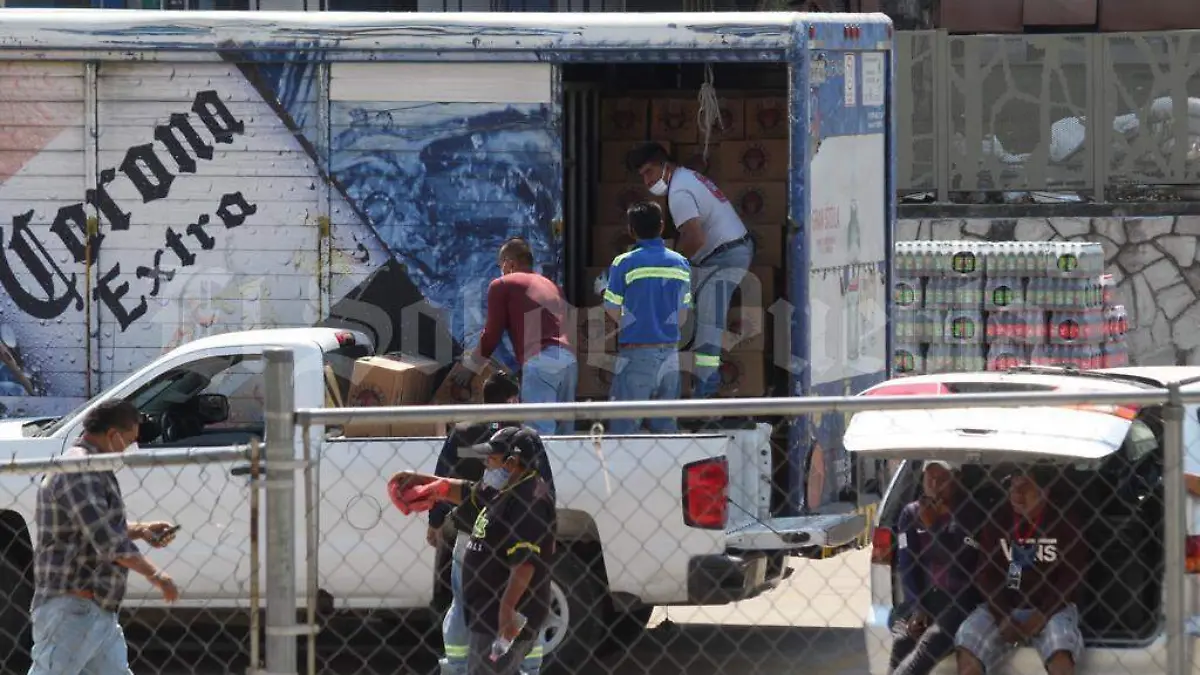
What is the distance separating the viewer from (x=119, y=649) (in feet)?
21.3

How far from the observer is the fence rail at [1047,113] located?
16.5 metres

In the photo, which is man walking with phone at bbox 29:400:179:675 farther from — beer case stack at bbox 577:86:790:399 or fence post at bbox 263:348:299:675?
beer case stack at bbox 577:86:790:399

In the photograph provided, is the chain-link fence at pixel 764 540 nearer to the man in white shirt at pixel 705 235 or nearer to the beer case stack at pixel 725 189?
the beer case stack at pixel 725 189

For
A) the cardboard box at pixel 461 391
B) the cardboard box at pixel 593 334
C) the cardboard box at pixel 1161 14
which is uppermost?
the cardboard box at pixel 1161 14

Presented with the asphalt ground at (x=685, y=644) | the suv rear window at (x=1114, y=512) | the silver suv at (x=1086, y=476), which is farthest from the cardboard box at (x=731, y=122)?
the suv rear window at (x=1114, y=512)

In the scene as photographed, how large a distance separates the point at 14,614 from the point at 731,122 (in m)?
5.32

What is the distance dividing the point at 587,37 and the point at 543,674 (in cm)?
343

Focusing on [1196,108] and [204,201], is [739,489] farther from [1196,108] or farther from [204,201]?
[1196,108]

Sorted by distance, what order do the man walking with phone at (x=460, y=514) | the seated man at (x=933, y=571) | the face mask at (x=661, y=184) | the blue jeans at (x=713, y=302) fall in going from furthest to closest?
the face mask at (x=661, y=184) < the blue jeans at (x=713, y=302) < the man walking with phone at (x=460, y=514) < the seated man at (x=933, y=571)

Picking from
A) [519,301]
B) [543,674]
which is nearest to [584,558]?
[543,674]

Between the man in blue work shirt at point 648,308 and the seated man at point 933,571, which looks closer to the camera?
the seated man at point 933,571

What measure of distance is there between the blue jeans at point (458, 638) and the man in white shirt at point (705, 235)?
309 centimetres

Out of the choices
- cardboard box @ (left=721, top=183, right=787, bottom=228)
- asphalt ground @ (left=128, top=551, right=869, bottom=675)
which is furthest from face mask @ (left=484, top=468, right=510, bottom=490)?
cardboard box @ (left=721, top=183, right=787, bottom=228)

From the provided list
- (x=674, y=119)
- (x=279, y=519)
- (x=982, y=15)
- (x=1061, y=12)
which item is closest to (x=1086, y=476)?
(x=279, y=519)
